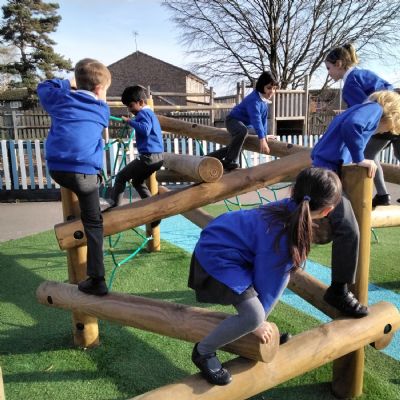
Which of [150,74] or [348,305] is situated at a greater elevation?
[150,74]

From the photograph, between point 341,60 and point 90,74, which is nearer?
point 90,74

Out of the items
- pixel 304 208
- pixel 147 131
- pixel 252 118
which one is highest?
pixel 252 118

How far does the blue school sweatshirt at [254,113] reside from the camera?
418cm

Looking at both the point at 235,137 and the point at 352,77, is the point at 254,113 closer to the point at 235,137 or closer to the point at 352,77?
the point at 235,137

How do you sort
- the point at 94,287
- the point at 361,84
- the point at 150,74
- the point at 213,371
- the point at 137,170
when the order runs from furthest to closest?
the point at 150,74
the point at 137,170
the point at 361,84
the point at 94,287
the point at 213,371

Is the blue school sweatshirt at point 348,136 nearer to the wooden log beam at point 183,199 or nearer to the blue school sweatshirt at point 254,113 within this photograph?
the wooden log beam at point 183,199

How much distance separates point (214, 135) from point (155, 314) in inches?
111

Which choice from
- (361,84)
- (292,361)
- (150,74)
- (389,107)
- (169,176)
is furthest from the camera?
(150,74)

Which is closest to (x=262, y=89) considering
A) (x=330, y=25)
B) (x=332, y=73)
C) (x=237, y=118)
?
(x=237, y=118)

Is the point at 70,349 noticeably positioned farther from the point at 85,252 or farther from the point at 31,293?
the point at 31,293

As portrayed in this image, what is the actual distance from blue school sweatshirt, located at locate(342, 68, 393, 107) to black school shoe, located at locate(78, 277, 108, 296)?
248cm

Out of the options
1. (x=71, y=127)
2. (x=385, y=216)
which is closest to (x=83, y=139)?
(x=71, y=127)

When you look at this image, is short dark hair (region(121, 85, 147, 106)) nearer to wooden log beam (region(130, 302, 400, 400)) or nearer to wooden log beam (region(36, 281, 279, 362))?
wooden log beam (region(36, 281, 279, 362))

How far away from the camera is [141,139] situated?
4207mm
